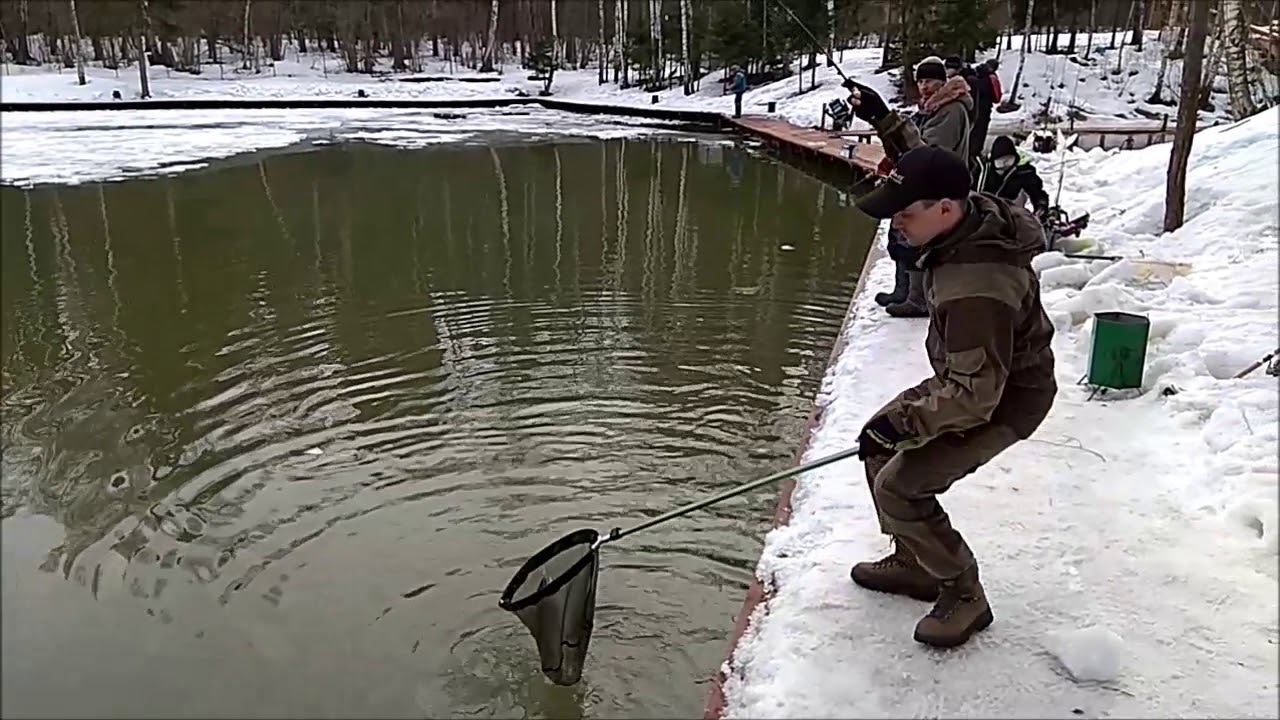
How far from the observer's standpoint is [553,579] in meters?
3.05

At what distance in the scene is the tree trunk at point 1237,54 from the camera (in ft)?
29.0

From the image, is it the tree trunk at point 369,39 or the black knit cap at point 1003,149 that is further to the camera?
the tree trunk at point 369,39

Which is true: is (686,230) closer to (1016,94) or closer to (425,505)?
(425,505)

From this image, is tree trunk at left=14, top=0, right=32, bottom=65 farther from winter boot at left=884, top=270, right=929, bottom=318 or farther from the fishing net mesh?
the fishing net mesh

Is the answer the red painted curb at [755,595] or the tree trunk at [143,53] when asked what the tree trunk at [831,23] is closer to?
the tree trunk at [143,53]

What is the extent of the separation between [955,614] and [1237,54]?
9.17m

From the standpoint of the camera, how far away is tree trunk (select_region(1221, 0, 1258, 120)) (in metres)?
8.83

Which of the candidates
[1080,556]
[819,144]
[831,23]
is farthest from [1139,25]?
[1080,556]

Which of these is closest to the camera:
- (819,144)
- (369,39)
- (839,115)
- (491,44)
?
(819,144)

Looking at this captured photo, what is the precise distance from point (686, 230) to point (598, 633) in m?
7.75

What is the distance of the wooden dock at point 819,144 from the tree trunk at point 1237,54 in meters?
3.85

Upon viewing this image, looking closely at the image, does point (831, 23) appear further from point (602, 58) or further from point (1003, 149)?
point (1003, 149)

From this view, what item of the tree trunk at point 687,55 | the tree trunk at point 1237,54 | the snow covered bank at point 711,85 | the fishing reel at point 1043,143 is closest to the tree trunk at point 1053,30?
the snow covered bank at point 711,85

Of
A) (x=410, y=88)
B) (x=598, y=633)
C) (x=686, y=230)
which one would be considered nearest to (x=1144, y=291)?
(x=598, y=633)
